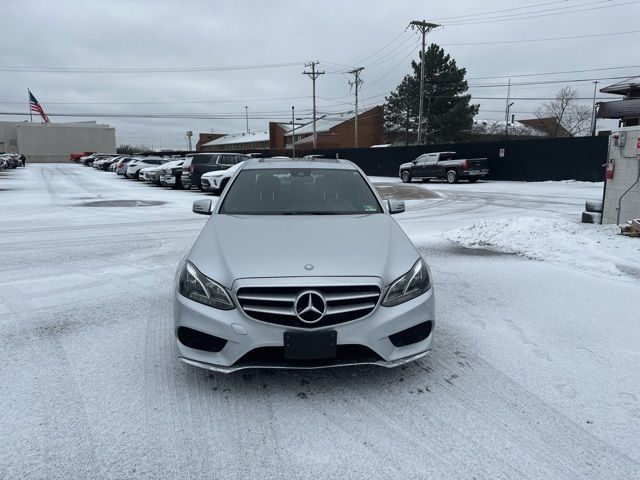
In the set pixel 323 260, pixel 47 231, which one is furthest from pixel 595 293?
pixel 47 231

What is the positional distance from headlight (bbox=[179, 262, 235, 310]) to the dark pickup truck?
19237 millimetres

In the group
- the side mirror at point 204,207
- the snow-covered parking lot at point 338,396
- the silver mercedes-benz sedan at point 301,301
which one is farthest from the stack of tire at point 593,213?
the side mirror at point 204,207

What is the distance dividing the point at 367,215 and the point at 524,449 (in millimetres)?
2373

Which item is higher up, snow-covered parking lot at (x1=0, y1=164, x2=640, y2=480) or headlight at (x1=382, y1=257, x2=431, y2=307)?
headlight at (x1=382, y1=257, x2=431, y2=307)

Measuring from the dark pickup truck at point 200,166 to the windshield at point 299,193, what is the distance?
17486 mm

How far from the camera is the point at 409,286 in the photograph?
131 inches

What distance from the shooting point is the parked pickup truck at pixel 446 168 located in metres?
26.6

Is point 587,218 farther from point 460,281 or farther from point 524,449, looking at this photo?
point 524,449

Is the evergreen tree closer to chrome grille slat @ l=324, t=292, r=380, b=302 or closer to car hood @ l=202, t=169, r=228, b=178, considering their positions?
car hood @ l=202, t=169, r=228, b=178

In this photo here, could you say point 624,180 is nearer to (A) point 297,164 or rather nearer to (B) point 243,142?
(A) point 297,164

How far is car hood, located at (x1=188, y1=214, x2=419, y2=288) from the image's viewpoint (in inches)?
125

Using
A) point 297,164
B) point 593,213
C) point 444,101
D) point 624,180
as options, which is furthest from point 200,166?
point 444,101

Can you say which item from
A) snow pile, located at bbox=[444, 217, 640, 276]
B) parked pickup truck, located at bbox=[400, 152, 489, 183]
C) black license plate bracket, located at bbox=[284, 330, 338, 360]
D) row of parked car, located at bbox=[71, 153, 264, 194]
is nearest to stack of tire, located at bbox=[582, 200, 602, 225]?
snow pile, located at bbox=[444, 217, 640, 276]

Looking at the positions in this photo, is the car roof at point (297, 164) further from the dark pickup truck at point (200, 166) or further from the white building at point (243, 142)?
the white building at point (243, 142)
